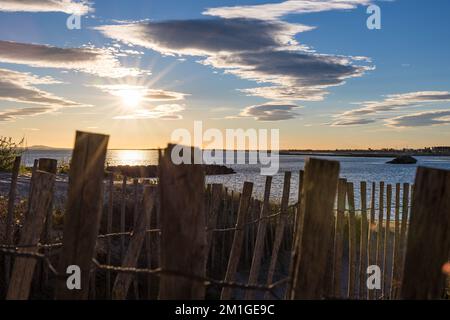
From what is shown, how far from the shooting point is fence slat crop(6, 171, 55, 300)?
11.5 feet

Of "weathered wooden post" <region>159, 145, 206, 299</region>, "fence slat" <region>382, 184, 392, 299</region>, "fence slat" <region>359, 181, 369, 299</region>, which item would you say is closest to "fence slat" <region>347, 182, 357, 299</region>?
"fence slat" <region>359, 181, 369, 299</region>

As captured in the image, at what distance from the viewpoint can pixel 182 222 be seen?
7.56 feet

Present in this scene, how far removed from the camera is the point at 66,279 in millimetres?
2564

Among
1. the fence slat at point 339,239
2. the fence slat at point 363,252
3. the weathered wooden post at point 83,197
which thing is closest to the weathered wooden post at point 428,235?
the weathered wooden post at point 83,197

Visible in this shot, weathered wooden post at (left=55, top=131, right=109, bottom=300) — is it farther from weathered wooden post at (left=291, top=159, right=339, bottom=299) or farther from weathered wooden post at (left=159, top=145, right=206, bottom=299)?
weathered wooden post at (left=291, top=159, right=339, bottom=299)

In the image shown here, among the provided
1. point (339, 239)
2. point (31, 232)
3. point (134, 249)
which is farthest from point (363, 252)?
point (31, 232)

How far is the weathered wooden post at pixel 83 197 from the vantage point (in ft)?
8.20

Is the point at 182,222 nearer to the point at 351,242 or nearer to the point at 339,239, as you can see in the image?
the point at 339,239

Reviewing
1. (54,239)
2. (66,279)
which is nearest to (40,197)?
(66,279)

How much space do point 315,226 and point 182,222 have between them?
59 cm

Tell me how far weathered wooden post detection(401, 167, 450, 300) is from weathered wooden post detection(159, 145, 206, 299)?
2.94ft
